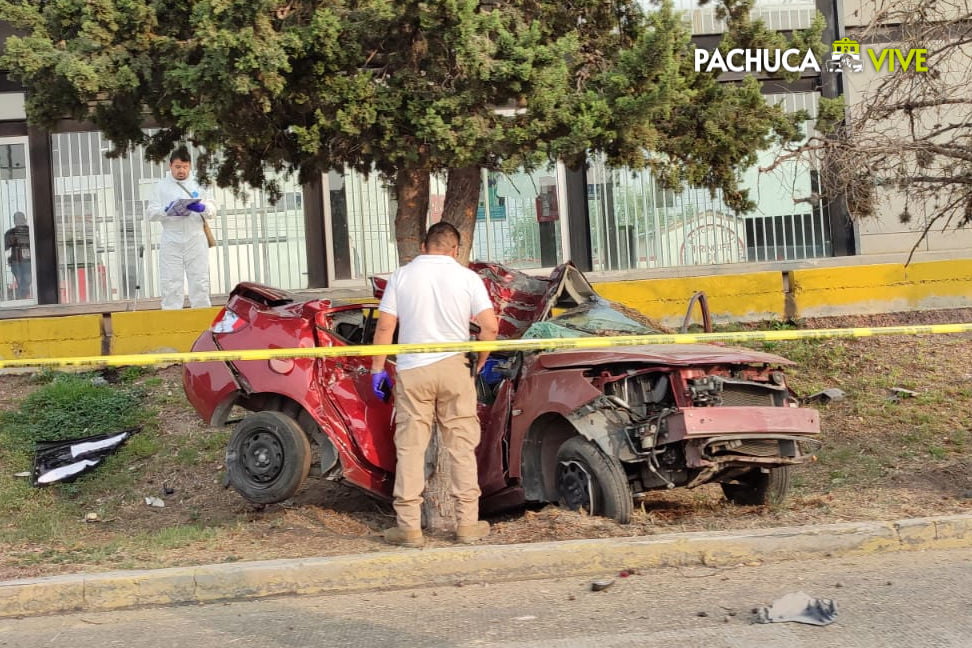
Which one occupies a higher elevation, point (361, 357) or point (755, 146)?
point (755, 146)

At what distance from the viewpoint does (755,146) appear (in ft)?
28.0

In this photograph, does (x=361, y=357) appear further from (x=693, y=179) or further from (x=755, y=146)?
(x=755, y=146)

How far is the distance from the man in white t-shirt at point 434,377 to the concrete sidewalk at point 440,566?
0.41 meters

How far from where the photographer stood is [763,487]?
6.94m

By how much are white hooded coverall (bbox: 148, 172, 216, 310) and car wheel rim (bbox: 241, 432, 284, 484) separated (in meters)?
5.53

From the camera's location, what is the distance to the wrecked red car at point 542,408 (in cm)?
611

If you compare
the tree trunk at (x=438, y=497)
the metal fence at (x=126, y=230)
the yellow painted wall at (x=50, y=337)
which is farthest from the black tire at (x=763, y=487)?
the metal fence at (x=126, y=230)

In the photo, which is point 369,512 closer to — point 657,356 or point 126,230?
point 657,356

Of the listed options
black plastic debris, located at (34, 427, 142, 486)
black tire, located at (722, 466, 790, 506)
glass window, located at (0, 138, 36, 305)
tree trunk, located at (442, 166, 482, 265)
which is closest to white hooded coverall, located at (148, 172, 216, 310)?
black plastic debris, located at (34, 427, 142, 486)

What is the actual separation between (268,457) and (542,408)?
6.07 feet

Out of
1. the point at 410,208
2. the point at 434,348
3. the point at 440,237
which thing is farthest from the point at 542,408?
the point at 410,208

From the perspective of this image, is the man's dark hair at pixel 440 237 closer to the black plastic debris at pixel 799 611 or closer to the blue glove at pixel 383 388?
the blue glove at pixel 383 388

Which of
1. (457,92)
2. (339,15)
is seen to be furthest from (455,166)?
(339,15)

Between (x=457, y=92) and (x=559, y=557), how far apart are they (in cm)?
338
